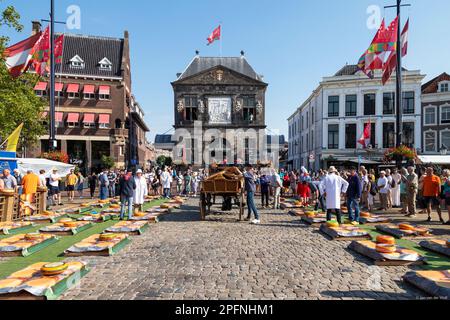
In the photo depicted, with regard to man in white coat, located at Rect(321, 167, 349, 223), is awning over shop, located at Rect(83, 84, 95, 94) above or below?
above

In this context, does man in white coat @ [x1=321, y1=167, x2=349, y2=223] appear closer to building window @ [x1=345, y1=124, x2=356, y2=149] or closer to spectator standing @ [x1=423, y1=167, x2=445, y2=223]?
spectator standing @ [x1=423, y1=167, x2=445, y2=223]

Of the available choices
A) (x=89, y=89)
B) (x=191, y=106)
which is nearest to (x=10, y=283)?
(x=89, y=89)

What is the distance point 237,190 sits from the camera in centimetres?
1387

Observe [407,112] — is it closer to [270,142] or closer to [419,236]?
[270,142]

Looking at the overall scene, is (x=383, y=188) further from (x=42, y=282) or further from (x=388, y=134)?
(x=388, y=134)

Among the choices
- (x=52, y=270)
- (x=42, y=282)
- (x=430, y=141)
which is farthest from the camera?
(x=430, y=141)

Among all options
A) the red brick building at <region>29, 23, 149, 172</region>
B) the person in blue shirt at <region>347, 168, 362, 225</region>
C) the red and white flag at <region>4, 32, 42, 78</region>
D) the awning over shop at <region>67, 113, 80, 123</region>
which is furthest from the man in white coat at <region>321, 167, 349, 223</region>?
the awning over shop at <region>67, 113, 80, 123</region>

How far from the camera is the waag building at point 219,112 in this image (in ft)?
187

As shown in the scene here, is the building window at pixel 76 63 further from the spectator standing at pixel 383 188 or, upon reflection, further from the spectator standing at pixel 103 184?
the spectator standing at pixel 383 188

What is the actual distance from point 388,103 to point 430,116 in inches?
196

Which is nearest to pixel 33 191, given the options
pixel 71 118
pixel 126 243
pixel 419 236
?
pixel 126 243

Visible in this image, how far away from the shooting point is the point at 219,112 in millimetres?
57438

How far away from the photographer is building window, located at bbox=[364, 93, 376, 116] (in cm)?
4691

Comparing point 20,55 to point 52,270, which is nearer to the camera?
point 52,270
